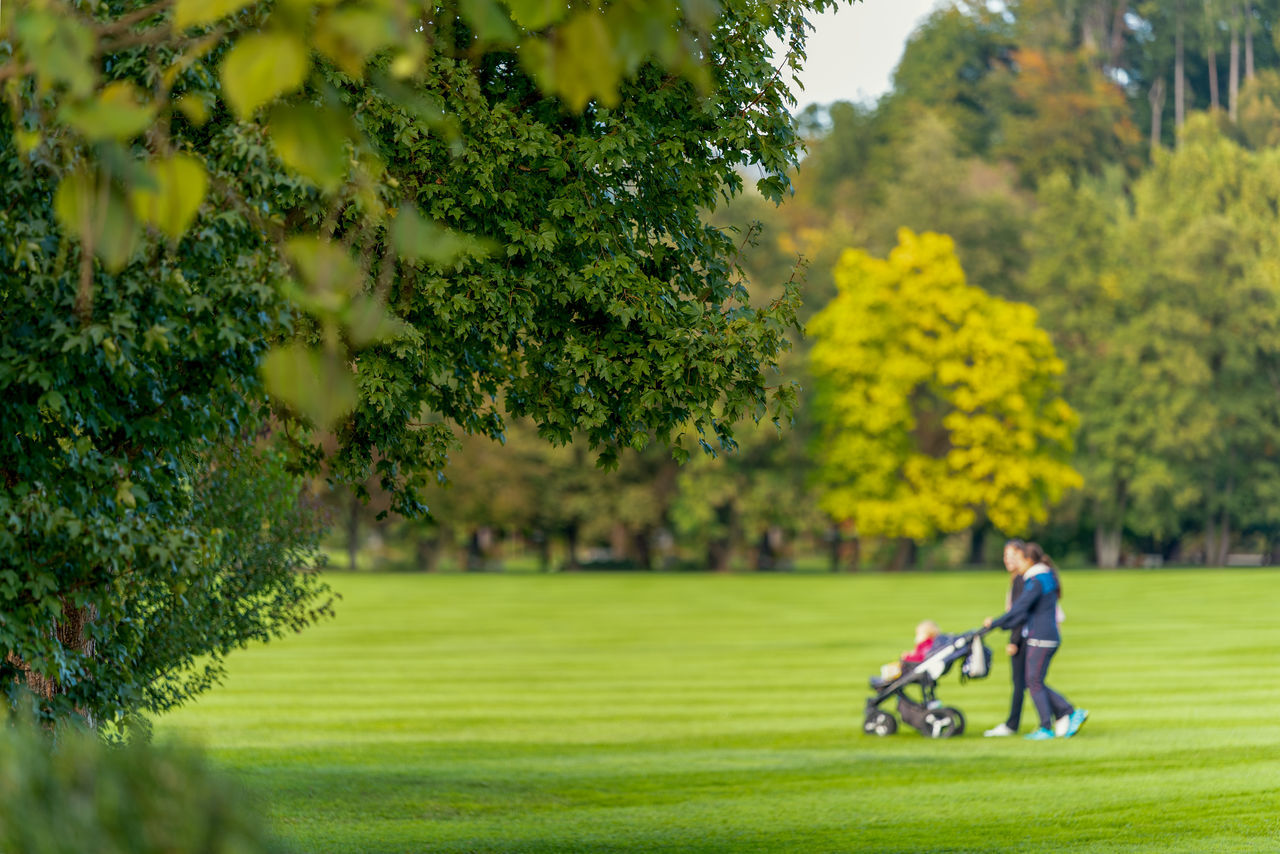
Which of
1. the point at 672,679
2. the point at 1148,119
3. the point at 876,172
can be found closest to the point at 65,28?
the point at 672,679

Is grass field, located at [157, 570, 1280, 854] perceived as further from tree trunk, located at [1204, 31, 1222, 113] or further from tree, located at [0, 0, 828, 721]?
tree trunk, located at [1204, 31, 1222, 113]

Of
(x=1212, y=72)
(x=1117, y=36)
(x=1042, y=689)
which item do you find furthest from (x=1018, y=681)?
(x=1117, y=36)

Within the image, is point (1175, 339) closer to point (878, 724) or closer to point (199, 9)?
point (878, 724)

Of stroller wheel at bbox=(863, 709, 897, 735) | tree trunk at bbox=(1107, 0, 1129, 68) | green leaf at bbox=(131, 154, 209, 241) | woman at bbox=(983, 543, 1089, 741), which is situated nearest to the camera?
green leaf at bbox=(131, 154, 209, 241)

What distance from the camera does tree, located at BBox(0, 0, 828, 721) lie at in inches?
278

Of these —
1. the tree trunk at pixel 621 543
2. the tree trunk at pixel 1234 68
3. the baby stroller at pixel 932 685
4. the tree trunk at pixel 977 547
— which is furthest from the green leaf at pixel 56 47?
the tree trunk at pixel 1234 68

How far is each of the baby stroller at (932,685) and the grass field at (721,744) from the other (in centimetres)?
32

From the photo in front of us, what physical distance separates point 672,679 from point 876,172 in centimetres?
6640

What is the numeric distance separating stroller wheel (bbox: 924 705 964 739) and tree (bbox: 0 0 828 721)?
8120 mm

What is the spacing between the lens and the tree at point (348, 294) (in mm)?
7070

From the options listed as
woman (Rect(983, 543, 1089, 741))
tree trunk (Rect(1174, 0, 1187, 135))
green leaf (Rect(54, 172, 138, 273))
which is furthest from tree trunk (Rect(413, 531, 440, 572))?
green leaf (Rect(54, 172, 138, 273))

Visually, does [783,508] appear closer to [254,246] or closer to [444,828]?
[444,828]

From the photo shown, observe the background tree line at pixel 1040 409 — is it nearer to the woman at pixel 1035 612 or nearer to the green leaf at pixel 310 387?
the woman at pixel 1035 612

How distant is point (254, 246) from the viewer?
24.9 feet
